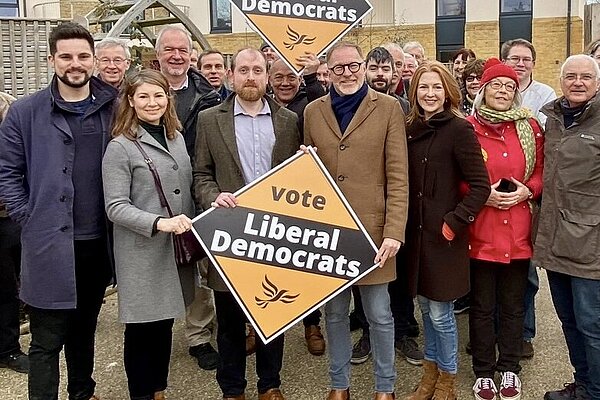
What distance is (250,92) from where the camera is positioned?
139 inches

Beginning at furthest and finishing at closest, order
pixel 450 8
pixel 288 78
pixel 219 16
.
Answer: pixel 219 16, pixel 450 8, pixel 288 78

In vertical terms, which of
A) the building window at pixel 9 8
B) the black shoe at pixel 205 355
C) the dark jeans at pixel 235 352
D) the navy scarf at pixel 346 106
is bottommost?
the black shoe at pixel 205 355

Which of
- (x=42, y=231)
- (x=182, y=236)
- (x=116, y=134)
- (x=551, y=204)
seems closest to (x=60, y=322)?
(x=42, y=231)

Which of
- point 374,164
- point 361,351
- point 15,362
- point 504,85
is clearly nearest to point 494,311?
point 361,351

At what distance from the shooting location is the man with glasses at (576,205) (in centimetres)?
333

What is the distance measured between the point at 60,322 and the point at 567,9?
1826cm

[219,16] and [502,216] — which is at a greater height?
[219,16]

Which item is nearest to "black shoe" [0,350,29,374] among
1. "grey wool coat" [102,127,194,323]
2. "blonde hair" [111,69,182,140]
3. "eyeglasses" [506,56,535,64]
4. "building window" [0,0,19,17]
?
"grey wool coat" [102,127,194,323]

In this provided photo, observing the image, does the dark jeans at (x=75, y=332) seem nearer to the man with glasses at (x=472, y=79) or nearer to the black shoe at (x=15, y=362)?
the black shoe at (x=15, y=362)

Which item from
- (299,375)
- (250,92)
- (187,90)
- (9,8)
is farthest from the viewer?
(9,8)

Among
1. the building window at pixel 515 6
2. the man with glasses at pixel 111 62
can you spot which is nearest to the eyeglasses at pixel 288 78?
the man with glasses at pixel 111 62

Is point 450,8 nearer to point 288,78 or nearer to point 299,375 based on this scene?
point 288,78

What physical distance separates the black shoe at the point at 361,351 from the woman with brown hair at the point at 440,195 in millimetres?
881

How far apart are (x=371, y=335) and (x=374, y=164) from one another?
39.3 inches
